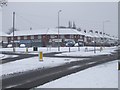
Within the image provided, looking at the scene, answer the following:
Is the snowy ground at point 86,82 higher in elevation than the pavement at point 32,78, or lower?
higher

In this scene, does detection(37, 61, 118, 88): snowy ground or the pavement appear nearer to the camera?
detection(37, 61, 118, 88): snowy ground

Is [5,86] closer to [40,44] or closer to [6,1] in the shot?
[6,1]

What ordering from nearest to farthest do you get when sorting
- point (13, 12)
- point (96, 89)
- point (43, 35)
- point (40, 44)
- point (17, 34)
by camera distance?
point (96, 89), point (13, 12), point (40, 44), point (43, 35), point (17, 34)

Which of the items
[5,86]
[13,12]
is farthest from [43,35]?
[5,86]

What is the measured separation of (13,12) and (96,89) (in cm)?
4384

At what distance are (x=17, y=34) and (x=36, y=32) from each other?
11.1 meters

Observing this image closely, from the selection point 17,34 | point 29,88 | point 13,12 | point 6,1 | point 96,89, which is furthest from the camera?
point 17,34

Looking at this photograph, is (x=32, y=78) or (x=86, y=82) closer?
(x=86, y=82)

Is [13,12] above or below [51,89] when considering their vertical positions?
above

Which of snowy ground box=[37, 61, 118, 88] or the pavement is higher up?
snowy ground box=[37, 61, 118, 88]

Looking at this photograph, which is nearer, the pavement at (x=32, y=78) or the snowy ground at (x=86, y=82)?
the snowy ground at (x=86, y=82)

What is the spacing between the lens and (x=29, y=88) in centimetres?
1120

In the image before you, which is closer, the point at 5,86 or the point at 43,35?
the point at 5,86

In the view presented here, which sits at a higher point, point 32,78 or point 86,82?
point 86,82
